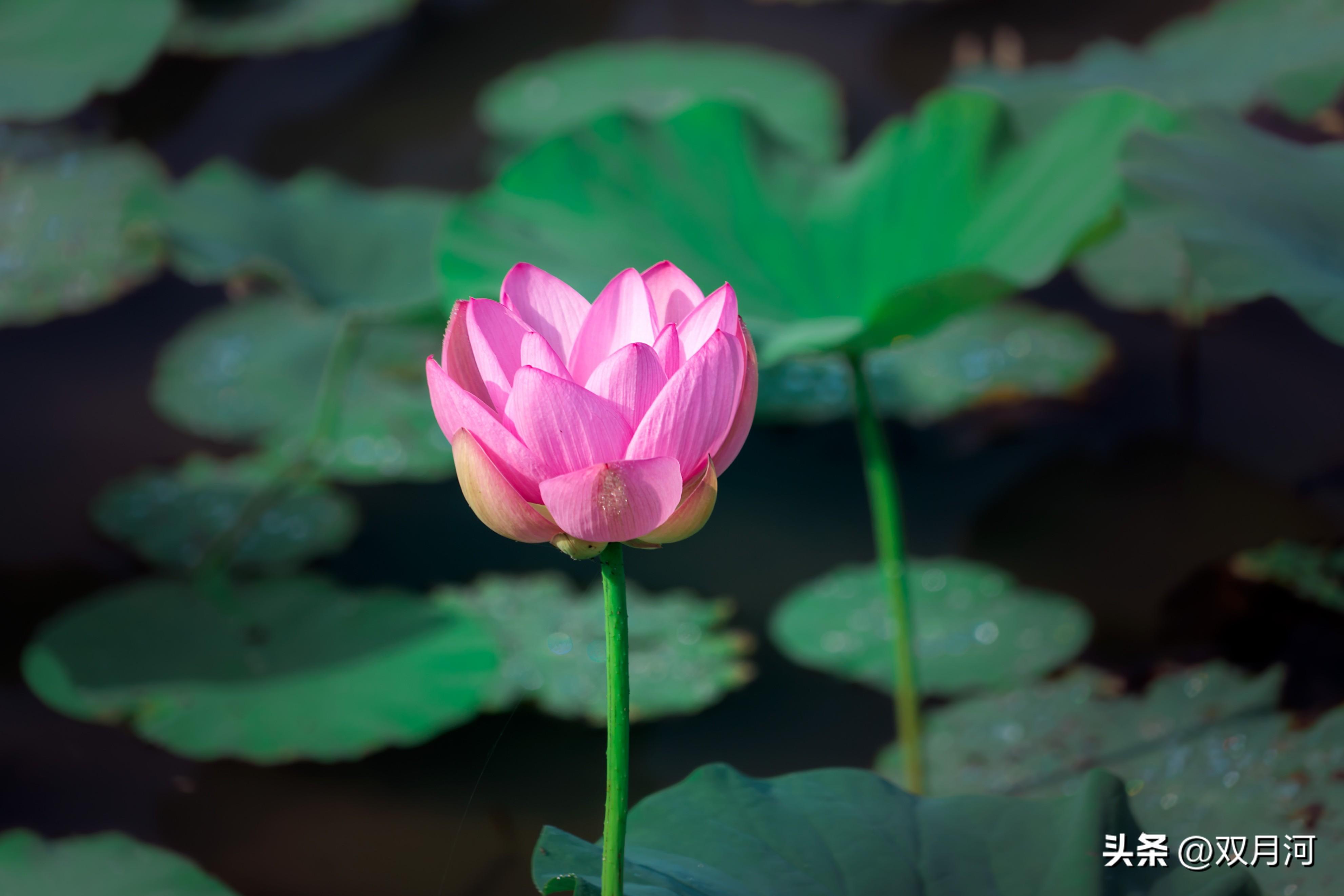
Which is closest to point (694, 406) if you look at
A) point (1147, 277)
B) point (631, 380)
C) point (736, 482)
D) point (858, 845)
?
point (631, 380)

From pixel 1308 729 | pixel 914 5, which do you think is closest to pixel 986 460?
pixel 1308 729

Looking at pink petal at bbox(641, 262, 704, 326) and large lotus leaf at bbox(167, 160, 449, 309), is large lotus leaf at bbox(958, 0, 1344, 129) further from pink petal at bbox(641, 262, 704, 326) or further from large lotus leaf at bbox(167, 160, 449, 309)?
pink petal at bbox(641, 262, 704, 326)

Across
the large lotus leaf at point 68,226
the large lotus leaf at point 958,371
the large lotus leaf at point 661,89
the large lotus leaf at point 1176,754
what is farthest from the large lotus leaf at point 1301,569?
the large lotus leaf at point 68,226

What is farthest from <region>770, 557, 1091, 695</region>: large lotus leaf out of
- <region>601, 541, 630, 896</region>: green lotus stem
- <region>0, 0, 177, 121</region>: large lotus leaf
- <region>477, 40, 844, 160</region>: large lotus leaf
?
<region>0, 0, 177, 121</region>: large lotus leaf

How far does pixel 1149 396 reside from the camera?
1.63m

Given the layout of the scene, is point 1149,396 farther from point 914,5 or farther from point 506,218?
point 914,5

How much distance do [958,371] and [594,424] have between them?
1310 millimetres

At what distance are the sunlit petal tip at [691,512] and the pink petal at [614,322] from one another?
90mm

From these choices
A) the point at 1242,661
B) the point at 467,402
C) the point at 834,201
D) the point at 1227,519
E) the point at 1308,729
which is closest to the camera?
the point at 467,402

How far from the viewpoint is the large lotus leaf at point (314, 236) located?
1.44m

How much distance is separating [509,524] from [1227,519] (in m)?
1.23

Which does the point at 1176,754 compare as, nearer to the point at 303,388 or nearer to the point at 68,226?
the point at 303,388

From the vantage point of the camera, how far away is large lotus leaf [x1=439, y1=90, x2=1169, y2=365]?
116cm

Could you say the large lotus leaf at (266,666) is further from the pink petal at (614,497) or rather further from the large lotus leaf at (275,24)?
the large lotus leaf at (275,24)
